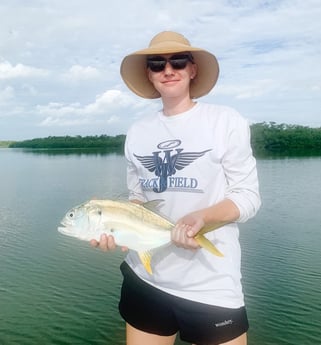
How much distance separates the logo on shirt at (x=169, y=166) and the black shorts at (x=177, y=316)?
609mm

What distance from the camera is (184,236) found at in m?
2.46

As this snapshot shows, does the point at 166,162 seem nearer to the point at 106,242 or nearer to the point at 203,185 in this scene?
the point at 203,185

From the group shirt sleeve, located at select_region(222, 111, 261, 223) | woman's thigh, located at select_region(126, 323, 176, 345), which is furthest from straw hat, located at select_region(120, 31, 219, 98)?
woman's thigh, located at select_region(126, 323, 176, 345)

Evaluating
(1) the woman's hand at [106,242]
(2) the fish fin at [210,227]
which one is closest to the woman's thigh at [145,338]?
(1) the woman's hand at [106,242]

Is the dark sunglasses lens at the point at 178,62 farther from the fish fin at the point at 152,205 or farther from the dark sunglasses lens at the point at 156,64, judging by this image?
the fish fin at the point at 152,205

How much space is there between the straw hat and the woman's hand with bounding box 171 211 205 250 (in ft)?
3.32

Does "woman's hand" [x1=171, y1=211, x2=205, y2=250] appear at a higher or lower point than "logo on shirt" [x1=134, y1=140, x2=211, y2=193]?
lower

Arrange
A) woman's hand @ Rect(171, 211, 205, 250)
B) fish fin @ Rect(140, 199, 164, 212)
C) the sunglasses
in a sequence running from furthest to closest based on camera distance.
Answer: the sunglasses
fish fin @ Rect(140, 199, 164, 212)
woman's hand @ Rect(171, 211, 205, 250)

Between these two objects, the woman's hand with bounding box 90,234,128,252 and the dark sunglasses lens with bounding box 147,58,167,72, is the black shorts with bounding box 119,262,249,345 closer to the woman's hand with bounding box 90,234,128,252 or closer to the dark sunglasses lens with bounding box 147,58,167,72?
the woman's hand with bounding box 90,234,128,252

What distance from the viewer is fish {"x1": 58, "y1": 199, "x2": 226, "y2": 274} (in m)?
2.76

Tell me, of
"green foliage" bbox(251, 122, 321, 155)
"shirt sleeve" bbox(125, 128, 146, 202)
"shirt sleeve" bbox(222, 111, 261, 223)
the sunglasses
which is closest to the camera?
"shirt sleeve" bbox(222, 111, 261, 223)

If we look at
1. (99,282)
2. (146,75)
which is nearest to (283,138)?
(99,282)

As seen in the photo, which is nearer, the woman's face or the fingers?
the fingers

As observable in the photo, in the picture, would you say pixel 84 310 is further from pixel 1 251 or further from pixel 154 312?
pixel 154 312
